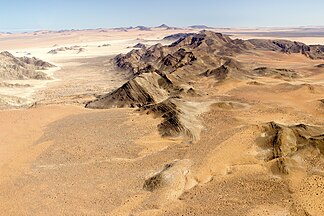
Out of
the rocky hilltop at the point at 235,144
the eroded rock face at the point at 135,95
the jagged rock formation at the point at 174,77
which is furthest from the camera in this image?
the eroded rock face at the point at 135,95

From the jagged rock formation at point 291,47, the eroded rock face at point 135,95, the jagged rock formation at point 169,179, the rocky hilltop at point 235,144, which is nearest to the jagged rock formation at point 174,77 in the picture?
the eroded rock face at point 135,95

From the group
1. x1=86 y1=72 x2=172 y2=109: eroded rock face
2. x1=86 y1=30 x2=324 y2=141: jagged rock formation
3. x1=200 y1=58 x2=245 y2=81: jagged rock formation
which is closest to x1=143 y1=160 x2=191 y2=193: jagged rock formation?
x1=86 y1=30 x2=324 y2=141: jagged rock formation

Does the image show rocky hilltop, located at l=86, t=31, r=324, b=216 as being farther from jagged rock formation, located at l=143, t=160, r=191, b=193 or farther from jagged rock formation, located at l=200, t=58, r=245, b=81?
jagged rock formation, located at l=200, t=58, r=245, b=81

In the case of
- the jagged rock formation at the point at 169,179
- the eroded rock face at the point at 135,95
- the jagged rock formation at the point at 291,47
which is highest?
the jagged rock formation at the point at 291,47

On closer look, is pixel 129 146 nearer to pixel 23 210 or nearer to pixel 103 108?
pixel 23 210

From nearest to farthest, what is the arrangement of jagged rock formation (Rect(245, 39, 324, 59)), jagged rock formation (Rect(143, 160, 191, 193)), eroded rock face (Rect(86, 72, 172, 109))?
jagged rock formation (Rect(143, 160, 191, 193)) < eroded rock face (Rect(86, 72, 172, 109)) < jagged rock formation (Rect(245, 39, 324, 59))

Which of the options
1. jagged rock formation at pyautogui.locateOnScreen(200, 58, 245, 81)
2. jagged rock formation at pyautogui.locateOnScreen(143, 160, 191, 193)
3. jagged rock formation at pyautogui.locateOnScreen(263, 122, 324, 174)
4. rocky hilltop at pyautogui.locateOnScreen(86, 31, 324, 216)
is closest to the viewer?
rocky hilltop at pyautogui.locateOnScreen(86, 31, 324, 216)

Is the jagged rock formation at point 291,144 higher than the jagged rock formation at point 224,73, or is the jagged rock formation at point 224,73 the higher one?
the jagged rock formation at point 224,73

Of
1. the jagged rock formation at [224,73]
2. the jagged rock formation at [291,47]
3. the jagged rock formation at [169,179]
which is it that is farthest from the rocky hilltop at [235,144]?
the jagged rock formation at [291,47]

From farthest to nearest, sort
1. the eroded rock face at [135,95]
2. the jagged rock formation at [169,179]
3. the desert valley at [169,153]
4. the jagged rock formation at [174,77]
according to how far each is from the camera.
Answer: the eroded rock face at [135,95] → the jagged rock formation at [174,77] → the jagged rock formation at [169,179] → the desert valley at [169,153]

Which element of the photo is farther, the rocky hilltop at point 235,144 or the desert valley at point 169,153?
the desert valley at point 169,153

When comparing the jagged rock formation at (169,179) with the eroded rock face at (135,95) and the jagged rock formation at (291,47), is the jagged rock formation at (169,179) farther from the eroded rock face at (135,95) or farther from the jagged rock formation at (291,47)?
the jagged rock formation at (291,47)
